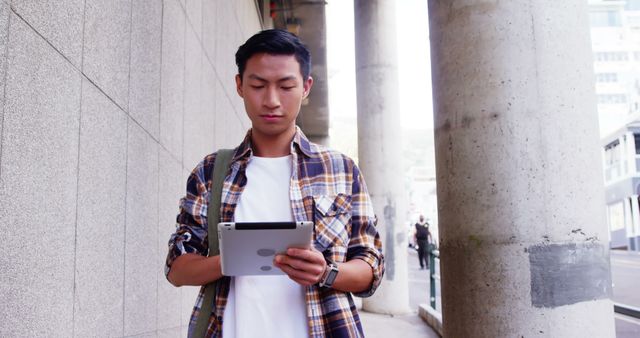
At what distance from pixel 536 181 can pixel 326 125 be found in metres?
27.3

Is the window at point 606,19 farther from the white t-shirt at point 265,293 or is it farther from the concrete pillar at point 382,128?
the white t-shirt at point 265,293

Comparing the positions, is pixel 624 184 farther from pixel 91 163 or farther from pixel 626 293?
pixel 91 163

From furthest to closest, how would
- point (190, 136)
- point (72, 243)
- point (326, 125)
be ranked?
1. point (326, 125)
2. point (190, 136)
3. point (72, 243)

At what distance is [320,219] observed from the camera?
1.80 m

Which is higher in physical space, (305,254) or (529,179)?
(529,179)

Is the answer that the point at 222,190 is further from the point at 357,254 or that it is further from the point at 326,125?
the point at 326,125

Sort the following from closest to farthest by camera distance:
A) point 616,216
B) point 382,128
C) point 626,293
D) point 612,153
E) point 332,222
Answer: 1. point 332,222
2. point 382,128
3. point 626,293
4. point 616,216
5. point 612,153

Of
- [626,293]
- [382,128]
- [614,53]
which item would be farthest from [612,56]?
[382,128]

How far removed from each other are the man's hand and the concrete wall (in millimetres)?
822

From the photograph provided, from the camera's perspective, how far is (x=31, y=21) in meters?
1.86

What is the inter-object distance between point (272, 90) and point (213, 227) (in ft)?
1.52

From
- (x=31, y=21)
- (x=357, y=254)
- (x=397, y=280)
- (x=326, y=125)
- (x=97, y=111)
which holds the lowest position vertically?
(x=397, y=280)

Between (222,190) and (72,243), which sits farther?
(72,243)

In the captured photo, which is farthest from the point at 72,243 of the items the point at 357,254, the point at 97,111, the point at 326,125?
the point at 326,125
